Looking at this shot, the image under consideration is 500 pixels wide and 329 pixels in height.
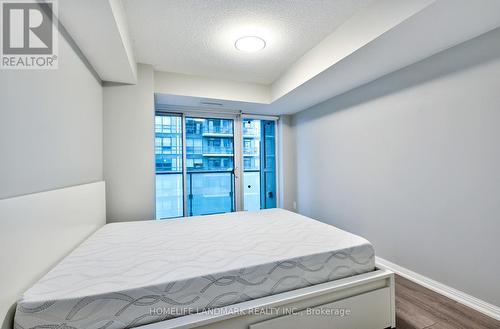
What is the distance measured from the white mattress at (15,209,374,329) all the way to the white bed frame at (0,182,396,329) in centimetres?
6

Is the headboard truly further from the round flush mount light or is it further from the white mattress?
the round flush mount light

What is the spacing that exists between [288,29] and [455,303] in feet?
8.98

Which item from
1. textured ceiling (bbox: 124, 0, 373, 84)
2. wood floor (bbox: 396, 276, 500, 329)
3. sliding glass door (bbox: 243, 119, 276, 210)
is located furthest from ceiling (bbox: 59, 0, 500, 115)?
wood floor (bbox: 396, 276, 500, 329)

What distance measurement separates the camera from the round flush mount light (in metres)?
2.11

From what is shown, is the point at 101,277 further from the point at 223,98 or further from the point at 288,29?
the point at 223,98

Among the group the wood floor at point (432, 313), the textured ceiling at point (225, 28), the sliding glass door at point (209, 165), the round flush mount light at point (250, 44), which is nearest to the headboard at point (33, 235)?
the textured ceiling at point (225, 28)

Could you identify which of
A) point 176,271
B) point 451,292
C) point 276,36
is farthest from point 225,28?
point 451,292

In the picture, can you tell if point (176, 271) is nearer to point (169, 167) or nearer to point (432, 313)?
point (432, 313)

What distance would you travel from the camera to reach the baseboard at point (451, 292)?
5.11 ft

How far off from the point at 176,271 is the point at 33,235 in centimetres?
76

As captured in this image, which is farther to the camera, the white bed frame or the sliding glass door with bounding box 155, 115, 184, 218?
the sliding glass door with bounding box 155, 115, 184, 218

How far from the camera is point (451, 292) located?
5.85ft

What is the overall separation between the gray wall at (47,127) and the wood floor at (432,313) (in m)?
2.52

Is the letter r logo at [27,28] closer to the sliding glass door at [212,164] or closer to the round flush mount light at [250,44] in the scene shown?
the round flush mount light at [250,44]
